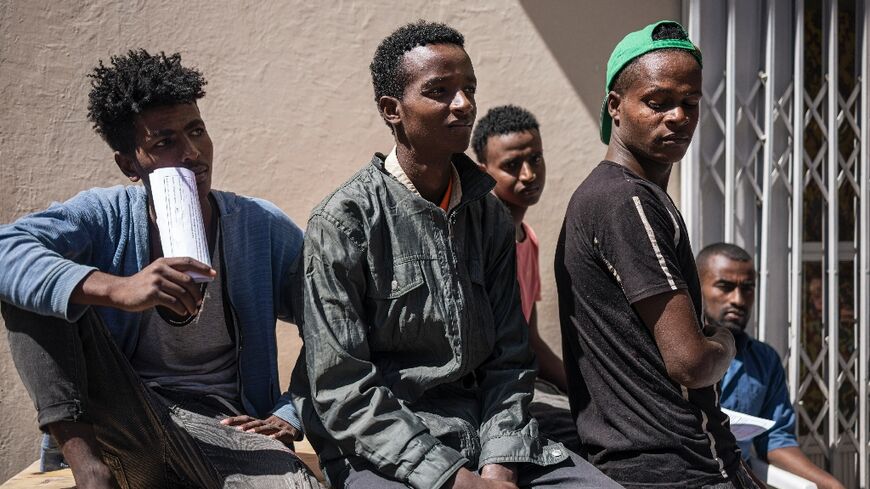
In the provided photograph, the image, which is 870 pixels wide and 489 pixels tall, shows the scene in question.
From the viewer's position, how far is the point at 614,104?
2.61 meters

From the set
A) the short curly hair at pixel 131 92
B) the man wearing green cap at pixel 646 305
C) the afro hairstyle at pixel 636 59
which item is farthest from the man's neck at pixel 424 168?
the short curly hair at pixel 131 92

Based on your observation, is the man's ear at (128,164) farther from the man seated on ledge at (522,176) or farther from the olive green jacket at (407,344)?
the man seated on ledge at (522,176)

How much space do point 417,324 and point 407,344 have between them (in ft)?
0.23

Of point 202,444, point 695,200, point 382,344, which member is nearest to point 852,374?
point 695,200

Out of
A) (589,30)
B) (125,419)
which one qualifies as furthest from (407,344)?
(589,30)

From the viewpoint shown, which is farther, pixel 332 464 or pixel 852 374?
pixel 852 374

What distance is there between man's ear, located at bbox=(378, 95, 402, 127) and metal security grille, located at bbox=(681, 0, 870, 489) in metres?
2.16

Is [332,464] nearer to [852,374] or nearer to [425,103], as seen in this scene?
[425,103]

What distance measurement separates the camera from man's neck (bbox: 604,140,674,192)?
2.57 m

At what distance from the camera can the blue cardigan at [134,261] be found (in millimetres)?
2387

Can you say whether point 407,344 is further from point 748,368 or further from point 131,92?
point 748,368

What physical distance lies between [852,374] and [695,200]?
4.08ft

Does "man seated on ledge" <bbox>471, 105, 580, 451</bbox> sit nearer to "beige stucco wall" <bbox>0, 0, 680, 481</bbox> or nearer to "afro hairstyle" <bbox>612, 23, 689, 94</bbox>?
"beige stucco wall" <bbox>0, 0, 680, 481</bbox>

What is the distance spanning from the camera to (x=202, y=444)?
101 inches
